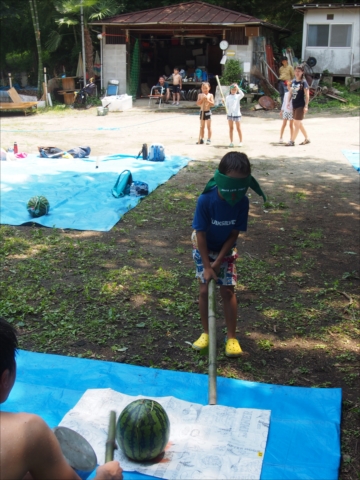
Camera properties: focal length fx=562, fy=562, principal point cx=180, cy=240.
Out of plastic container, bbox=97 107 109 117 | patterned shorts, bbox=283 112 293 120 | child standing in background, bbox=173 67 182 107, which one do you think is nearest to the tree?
child standing in background, bbox=173 67 182 107

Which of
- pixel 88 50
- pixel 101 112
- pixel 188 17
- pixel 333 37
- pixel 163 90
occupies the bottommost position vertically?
pixel 101 112

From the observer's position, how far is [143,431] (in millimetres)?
2947

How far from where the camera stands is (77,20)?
26.1 metres

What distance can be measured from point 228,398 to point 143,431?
846 mm

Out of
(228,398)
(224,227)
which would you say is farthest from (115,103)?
(228,398)

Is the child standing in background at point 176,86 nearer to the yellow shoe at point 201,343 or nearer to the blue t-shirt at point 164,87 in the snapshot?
the blue t-shirt at point 164,87

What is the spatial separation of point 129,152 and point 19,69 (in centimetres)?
2534

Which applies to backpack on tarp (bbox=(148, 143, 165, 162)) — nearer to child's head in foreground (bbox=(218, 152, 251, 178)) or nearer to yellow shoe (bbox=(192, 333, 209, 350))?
yellow shoe (bbox=(192, 333, 209, 350))

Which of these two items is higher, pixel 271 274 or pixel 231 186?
pixel 231 186

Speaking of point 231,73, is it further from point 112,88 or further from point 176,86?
point 112,88

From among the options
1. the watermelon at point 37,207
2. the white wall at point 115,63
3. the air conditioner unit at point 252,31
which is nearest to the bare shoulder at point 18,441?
the watermelon at point 37,207

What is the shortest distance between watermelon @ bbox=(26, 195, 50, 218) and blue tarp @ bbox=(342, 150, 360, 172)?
20.7 ft

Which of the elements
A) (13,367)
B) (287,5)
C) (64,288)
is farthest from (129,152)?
(287,5)

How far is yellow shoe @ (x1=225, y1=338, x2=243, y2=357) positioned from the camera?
4.20 m
